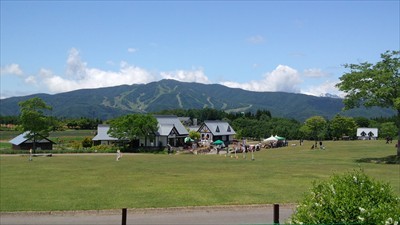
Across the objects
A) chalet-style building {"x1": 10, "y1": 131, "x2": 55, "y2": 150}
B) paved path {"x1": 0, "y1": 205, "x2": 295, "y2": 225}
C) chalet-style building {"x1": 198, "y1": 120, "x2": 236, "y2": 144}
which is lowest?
paved path {"x1": 0, "y1": 205, "x2": 295, "y2": 225}

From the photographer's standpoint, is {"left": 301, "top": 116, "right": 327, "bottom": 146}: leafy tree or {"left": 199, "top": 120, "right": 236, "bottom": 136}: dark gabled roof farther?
{"left": 301, "top": 116, "right": 327, "bottom": 146}: leafy tree

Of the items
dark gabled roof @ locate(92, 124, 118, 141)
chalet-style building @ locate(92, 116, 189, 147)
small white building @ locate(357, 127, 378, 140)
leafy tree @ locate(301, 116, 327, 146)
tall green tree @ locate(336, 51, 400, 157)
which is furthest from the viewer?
small white building @ locate(357, 127, 378, 140)

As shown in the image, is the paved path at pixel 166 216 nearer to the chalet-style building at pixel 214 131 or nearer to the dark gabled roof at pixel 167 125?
the dark gabled roof at pixel 167 125

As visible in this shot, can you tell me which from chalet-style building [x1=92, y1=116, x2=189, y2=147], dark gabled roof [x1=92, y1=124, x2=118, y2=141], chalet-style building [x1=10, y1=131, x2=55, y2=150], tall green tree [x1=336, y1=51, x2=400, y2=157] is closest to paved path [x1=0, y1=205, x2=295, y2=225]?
tall green tree [x1=336, y1=51, x2=400, y2=157]

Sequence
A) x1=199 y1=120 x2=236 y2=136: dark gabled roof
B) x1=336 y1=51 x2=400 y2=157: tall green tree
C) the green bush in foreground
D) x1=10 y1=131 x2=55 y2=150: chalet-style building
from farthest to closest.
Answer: x1=199 y1=120 x2=236 y2=136: dark gabled roof < x1=10 y1=131 x2=55 y2=150: chalet-style building < x1=336 y1=51 x2=400 y2=157: tall green tree < the green bush in foreground

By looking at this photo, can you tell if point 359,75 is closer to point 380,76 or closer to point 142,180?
point 380,76

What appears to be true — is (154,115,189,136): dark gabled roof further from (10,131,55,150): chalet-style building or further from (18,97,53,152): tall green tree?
(18,97,53,152): tall green tree

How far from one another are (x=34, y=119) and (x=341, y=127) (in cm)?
7714

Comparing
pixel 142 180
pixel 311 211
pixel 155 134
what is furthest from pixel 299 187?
pixel 155 134

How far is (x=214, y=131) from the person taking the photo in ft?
322

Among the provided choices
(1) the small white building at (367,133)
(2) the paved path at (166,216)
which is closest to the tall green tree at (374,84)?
(2) the paved path at (166,216)

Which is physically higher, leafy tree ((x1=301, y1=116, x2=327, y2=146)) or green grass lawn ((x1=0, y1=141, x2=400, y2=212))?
leafy tree ((x1=301, y1=116, x2=327, y2=146))

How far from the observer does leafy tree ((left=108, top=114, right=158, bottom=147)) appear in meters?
71.9

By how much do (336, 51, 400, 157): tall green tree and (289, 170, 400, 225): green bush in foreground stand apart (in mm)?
31240
